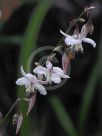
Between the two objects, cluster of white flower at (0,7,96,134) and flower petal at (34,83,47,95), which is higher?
cluster of white flower at (0,7,96,134)

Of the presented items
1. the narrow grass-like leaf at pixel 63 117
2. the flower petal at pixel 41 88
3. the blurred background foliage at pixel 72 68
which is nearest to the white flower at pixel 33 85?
the flower petal at pixel 41 88

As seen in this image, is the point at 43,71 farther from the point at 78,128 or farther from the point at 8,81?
the point at 8,81

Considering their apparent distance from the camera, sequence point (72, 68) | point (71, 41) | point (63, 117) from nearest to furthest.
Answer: point (71, 41), point (63, 117), point (72, 68)

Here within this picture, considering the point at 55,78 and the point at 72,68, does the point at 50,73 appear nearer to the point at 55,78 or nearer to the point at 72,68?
the point at 55,78

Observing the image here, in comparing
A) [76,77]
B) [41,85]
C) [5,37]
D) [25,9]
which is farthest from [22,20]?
[41,85]

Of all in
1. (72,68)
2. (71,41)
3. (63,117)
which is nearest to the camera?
(71,41)

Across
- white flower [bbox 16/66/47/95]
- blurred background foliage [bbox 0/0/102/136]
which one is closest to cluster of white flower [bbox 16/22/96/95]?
white flower [bbox 16/66/47/95]

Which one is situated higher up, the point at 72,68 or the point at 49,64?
the point at 49,64

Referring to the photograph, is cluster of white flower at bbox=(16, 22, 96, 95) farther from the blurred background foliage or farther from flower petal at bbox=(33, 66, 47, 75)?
the blurred background foliage

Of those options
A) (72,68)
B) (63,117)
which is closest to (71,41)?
(63,117)
